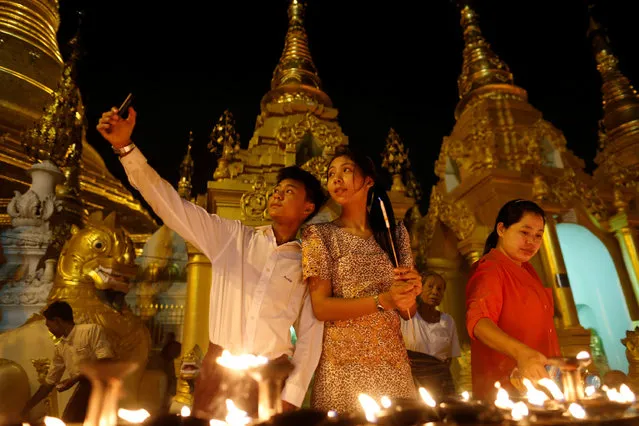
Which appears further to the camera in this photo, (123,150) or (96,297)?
(96,297)

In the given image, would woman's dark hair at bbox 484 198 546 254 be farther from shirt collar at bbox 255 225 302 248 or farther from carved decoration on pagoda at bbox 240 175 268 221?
carved decoration on pagoda at bbox 240 175 268 221

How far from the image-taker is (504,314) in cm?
245

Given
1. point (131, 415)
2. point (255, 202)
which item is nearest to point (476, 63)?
point (255, 202)

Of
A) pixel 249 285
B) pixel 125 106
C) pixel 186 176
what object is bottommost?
pixel 249 285

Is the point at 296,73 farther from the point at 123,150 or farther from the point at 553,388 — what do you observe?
the point at 553,388

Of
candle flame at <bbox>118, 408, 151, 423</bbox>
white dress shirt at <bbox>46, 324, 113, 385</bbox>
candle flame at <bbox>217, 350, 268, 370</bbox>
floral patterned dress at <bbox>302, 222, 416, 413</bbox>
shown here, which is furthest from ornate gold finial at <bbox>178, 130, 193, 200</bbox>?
candle flame at <bbox>118, 408, 151, 423</bbox>

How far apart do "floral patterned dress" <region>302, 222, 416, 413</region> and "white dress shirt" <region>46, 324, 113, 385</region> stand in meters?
2.40

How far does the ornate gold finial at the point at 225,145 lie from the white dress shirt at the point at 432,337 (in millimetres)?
3775

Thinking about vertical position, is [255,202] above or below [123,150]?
above

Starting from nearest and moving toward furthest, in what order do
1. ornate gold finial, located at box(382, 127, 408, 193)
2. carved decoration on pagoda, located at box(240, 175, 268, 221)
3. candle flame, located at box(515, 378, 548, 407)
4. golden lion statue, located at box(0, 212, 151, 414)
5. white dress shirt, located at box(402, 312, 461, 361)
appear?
candle flame, located at box(515, 378, 548, 407), white dress shirt, located at box(402, 312, 461, 361), golden lion statue, located at box(0, 212, 151, 414), carved decoration on pagoda, located at box(240, 175, 268, 221), ornate gold finial, located at box(382, 127, 408, 193)

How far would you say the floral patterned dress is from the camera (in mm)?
1971

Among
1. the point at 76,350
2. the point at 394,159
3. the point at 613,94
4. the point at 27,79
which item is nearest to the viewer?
the point at 76,350

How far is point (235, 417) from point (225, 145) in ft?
19.0

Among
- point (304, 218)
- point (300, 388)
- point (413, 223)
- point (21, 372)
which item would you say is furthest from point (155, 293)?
point (300, 388)
